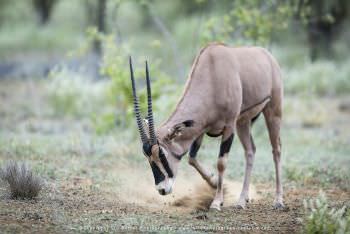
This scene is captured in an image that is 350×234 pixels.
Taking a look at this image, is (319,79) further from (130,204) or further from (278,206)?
(130,204)

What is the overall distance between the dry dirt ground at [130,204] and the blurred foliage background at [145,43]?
314 cm

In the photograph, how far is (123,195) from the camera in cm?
952

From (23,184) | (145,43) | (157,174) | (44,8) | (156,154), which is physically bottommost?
(23,184)

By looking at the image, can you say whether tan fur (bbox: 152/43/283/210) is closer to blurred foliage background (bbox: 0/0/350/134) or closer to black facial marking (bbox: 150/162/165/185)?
black facial marking (bbox: 150/162/165/185)

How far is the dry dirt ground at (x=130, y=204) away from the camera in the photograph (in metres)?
7.23

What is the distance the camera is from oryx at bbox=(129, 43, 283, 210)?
811 centimetres

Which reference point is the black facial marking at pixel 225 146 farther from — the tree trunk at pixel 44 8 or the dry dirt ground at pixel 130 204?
the tree trunk at pixel 44 8

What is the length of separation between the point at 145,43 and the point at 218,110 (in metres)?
22.7

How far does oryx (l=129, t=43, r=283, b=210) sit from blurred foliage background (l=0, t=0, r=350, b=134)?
4.25 metres

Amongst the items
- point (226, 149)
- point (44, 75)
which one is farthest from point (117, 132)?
point (44, 75)

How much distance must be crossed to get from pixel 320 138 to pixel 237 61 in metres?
7.07

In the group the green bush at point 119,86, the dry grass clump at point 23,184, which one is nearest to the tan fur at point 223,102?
the dry grass clump at point 23,184

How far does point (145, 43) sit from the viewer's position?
3112 cm

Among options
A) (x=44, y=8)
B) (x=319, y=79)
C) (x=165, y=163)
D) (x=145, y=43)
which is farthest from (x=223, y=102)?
(x=44, y=8)
